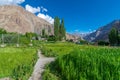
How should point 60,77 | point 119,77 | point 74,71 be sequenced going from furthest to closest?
1. point 60,77
2. point 74,71
3. point 119,77

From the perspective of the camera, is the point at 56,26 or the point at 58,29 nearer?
the point at 56,26

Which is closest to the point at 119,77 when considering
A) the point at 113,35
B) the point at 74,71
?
the point at 74,71

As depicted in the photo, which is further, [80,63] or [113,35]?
[113,35]

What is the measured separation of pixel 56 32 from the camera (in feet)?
350

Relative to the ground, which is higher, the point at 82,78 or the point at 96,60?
the point at 96,60

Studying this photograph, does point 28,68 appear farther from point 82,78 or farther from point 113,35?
point 113,35

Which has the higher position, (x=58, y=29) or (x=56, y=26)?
(x=56, y=26)

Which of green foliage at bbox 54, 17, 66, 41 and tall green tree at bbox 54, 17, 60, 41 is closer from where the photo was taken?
tall green tree at bbox 54, 17, 60, 41

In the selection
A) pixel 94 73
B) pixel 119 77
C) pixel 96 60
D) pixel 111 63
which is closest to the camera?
pixel 119 77

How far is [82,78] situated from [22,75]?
5233mm

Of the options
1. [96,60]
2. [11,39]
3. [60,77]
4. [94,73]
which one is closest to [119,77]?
[94,73]

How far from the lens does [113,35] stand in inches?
3984

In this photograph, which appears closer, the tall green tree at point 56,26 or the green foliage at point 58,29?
the tall green tree at point 56,26

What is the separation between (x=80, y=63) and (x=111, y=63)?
128 inches
